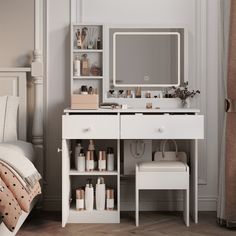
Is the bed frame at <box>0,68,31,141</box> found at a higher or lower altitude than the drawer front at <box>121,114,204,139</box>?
higher

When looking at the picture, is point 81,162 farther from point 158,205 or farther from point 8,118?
point 158,205

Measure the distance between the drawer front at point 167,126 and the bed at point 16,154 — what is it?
0.75 metres

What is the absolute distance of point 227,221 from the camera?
332 centimetres

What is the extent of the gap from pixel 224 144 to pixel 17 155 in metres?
1.42

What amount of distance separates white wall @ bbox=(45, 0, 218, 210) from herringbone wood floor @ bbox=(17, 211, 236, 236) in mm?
286

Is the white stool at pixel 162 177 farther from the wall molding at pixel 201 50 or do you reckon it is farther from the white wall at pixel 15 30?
the white wall at pixel 15 30

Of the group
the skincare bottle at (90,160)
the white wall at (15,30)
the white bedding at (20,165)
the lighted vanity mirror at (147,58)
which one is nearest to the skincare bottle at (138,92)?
the lighted vanity mirror at (147,58)

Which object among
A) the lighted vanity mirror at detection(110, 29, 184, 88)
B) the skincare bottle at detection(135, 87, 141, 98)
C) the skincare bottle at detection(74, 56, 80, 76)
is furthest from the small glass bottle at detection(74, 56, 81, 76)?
the skincare bottle at detection(135, 87, 141, 98)

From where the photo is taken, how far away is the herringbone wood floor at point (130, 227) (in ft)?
10.6

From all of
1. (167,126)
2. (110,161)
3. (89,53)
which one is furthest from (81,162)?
(89,53)

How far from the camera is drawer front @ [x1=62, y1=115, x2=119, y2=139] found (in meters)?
3.38

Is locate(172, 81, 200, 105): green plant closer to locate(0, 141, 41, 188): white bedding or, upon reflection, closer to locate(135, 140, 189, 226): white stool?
locate(135, 140, 189, 226): white stool

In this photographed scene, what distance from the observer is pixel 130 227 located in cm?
340

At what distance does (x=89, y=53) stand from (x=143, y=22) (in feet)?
1.62
